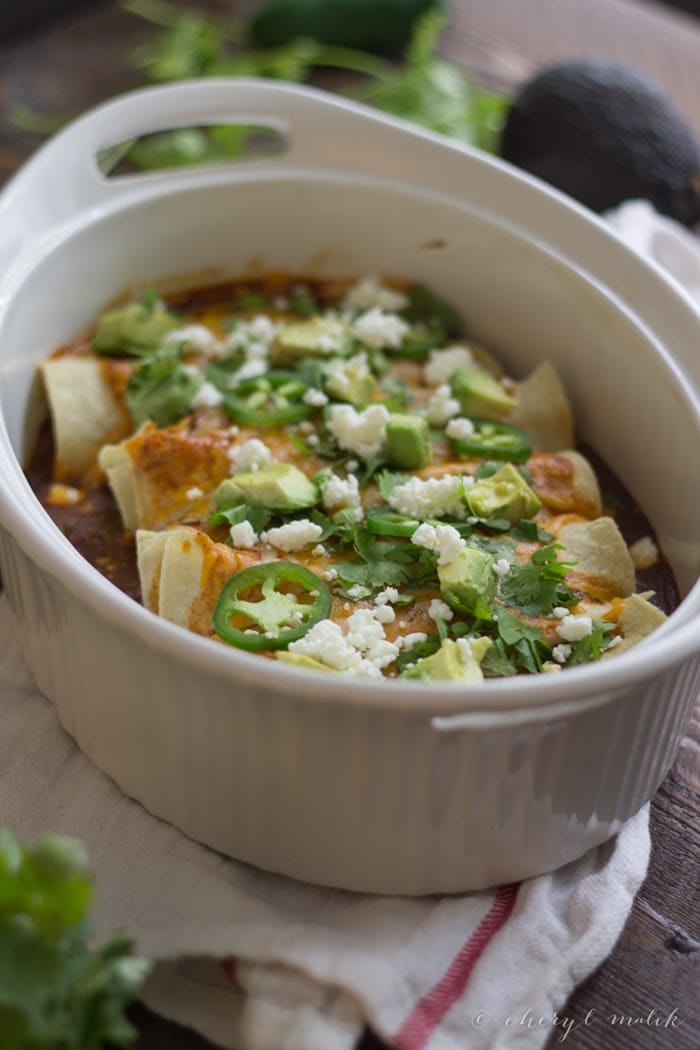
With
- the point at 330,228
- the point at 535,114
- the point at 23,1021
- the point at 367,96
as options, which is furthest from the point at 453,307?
the point at 23,1021

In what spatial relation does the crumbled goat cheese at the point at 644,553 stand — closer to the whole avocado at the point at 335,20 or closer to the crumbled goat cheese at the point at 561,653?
the crumbled goat cheese at the point at 561,653

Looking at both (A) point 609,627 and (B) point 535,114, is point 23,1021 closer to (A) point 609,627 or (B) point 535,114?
(A) point 609,627

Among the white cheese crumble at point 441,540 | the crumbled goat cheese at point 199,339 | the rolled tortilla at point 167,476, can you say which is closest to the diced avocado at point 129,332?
the crumbled goat cheese at point 199,339

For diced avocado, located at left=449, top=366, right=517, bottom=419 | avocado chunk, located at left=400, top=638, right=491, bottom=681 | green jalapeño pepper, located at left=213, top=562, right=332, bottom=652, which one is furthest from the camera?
diced avocado, located at left=449, top=366, right=517, bottom=419

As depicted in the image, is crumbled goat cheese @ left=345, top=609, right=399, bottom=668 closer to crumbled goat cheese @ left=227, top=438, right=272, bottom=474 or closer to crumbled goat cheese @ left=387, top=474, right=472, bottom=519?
crumbled goat cheese @ left=387, top=474, right=472, bottom=519

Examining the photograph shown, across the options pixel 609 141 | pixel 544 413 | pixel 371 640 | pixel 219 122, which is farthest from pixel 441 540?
pixel 609 141

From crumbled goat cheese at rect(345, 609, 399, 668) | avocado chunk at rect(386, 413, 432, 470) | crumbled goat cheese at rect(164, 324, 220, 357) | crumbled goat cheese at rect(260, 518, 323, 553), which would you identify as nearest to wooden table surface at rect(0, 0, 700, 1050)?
crumbled goat cheese at rect(164, 324, 220, 357)
